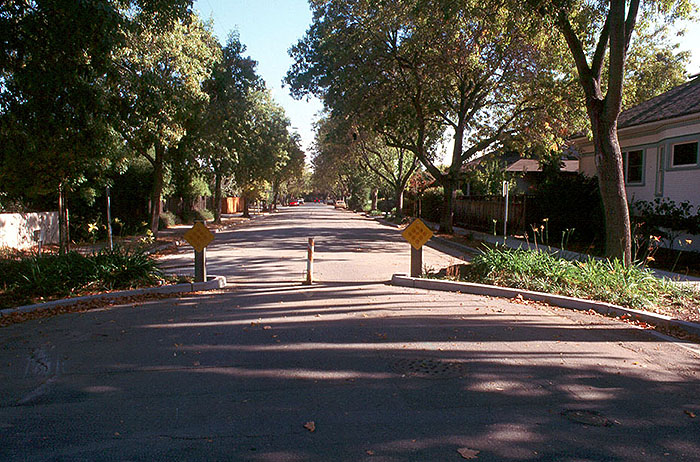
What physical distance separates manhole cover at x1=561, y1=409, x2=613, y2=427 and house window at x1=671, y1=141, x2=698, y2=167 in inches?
578

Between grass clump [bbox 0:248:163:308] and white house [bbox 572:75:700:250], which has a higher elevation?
white house [bbox 572:75:700:250]

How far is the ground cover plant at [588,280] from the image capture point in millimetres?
8725

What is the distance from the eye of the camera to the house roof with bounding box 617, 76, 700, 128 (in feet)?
53.6

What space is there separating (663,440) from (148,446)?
12.5ft

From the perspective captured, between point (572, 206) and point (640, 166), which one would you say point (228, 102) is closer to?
point (572, 206)

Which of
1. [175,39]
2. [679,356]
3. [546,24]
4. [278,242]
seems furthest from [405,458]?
[278,242]

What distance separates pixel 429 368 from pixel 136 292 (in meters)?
6.48

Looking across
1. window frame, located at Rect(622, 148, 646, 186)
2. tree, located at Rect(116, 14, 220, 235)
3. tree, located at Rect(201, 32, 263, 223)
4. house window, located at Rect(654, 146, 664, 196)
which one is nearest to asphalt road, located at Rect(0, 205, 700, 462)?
tree, located at Rect(116, 14, 220, 235)

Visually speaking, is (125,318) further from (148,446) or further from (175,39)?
(175,39)

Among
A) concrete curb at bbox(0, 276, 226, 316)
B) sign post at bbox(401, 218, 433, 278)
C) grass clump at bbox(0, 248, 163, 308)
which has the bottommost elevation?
concrete curb at bbox(0, 276, 226, 316)

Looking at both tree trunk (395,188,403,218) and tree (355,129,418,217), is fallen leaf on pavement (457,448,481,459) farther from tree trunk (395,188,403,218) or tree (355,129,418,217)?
tree trunk (395,188,403,218)

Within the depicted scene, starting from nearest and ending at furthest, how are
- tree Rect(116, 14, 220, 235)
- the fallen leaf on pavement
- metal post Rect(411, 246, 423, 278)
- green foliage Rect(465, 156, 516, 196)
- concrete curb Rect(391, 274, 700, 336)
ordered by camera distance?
the fallen leaf on pavement, concrete curb Rect(391, 274, 700, 336), metal post Rect(411, 246, 423, 278), tree Rect(116, 14, 220, 235), green foliage Rect(465, 156, 516, 196)

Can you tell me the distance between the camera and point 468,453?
12.2ft

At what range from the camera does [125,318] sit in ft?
26.6
